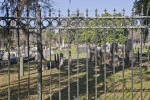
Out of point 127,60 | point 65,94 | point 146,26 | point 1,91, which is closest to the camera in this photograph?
point 146,26

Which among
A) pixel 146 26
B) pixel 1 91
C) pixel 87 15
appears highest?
pixel 87 15

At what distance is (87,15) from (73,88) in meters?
4.15

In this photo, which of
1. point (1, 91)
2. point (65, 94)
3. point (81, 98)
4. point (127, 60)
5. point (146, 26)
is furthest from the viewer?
point (127, 60)

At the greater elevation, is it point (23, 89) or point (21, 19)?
point (21, 19)

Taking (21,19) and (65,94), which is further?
(65,94)

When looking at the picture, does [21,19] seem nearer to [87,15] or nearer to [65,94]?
[87,15]

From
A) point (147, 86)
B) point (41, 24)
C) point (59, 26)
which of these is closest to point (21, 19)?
A: point (41, 24)

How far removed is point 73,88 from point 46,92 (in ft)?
4.22

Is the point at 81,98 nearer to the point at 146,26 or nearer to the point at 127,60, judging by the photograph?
the point at 146,26

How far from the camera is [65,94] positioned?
6.39 metres

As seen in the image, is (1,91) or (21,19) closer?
(21,19)

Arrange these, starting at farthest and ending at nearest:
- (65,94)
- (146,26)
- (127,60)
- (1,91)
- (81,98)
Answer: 1. (127,60)
2. (1,91)
3. (65,94)
4. (81,98)
5. (146,26)

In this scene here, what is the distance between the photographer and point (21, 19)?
413cm

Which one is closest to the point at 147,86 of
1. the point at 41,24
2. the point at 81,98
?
the point at 81,98
